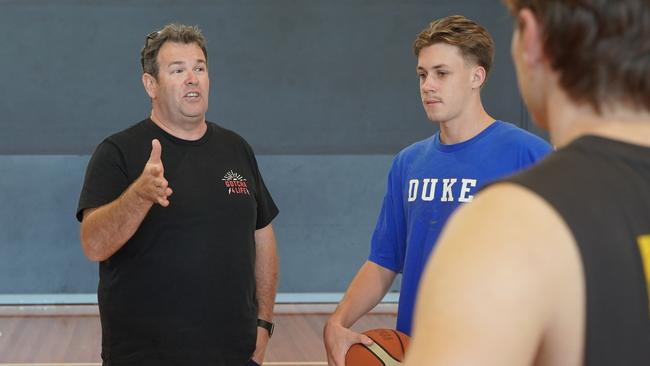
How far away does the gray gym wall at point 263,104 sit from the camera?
23.4 feet

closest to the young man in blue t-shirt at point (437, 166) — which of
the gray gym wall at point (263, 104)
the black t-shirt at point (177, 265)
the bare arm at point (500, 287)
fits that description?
the black t-shirt at point (177, 265)

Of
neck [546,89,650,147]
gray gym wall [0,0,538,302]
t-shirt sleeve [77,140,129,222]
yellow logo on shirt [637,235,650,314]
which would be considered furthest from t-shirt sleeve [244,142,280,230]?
gray gym wall [0,0,538,302]

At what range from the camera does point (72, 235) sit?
7211mm

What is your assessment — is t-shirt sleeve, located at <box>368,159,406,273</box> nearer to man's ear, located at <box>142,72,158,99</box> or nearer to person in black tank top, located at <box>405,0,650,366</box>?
man's ear, located at <box>142,72,158,99</box>

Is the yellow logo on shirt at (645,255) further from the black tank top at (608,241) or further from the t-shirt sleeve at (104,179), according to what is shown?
the t-shirt sleeve at (104,179)

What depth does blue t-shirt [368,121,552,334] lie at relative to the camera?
2549mm

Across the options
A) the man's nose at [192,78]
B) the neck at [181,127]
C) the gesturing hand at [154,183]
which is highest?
the man's nose at [192,78]

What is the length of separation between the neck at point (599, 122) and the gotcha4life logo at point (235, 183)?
208cm

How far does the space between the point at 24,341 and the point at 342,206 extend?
279cm

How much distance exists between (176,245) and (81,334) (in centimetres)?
382

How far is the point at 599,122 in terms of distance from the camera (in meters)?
0.90

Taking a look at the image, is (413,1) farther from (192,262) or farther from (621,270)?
(621,270)

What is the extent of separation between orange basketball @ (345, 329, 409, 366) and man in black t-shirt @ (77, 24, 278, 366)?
48cm

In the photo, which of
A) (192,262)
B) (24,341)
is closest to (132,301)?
(192,262)
